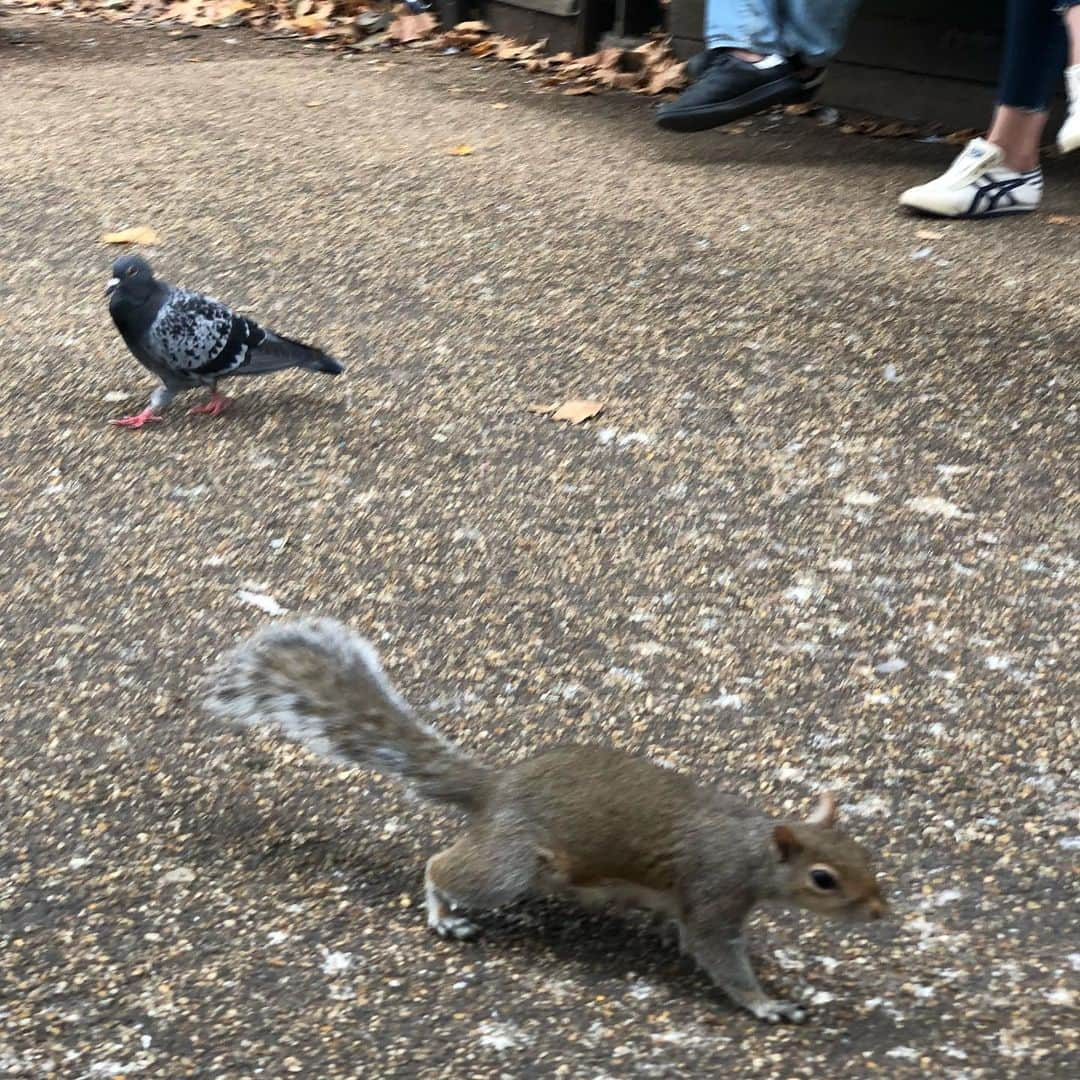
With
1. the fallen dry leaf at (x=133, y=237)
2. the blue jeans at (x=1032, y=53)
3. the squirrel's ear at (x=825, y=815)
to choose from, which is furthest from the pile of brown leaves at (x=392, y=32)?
the squirrel's ear at (x=825, y=815)

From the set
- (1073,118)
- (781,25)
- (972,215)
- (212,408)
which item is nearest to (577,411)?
(212,408)

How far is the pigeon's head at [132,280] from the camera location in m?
4.07

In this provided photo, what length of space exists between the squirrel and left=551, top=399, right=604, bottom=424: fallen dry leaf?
5.82 feet

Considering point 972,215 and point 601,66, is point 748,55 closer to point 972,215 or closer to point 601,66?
point 972,215

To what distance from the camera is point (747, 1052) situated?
212 centimetres

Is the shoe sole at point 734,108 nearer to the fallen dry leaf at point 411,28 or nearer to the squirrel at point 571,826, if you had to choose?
the fallen dry leaf at point 411,28

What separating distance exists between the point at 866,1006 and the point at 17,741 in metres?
1.60

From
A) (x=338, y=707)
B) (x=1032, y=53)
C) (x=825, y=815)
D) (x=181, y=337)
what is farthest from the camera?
(x=1032, y=53)

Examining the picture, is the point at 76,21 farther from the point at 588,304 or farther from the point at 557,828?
the point at 557,828

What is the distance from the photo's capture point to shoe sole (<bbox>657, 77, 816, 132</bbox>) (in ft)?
20.6

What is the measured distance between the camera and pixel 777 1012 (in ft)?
7.14

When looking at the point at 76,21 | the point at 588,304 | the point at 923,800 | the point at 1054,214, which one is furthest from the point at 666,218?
the point at 76,21

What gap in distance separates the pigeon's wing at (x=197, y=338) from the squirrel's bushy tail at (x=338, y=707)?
1.70 metres

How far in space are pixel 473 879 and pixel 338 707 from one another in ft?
1.18
